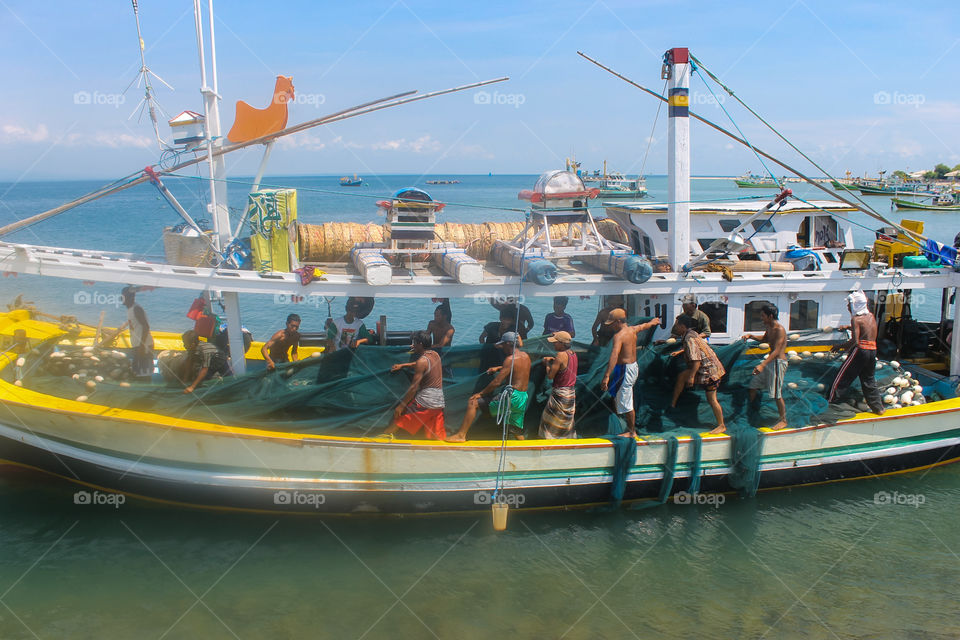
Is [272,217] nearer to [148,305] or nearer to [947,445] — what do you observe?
[947,445]

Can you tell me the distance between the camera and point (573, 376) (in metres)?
7.90

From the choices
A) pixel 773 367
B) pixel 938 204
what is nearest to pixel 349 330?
pixel 773 367

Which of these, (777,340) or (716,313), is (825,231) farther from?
(777,340)

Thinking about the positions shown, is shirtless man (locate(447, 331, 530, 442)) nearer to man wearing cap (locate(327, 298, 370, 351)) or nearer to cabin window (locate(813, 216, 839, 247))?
man wearing cap (locate(327, 298, 370, 351))

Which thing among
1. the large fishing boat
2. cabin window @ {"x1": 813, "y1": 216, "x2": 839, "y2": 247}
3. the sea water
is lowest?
the sea water

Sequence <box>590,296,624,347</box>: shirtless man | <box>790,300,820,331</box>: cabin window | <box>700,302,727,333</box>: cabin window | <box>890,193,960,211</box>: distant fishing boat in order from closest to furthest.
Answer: <box>590,296,624,347</box>: shirtless man, <box>700,302,727,333</box>: cabin window, <box>790,300,820,331</box>: cabin window, <box>890,193,960,211</box>: distant fishing boat

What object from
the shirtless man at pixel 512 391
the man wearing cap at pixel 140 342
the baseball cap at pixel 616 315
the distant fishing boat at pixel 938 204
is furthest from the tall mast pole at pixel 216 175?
the distant fishing boat at pixel 938 204

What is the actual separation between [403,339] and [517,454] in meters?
3.57

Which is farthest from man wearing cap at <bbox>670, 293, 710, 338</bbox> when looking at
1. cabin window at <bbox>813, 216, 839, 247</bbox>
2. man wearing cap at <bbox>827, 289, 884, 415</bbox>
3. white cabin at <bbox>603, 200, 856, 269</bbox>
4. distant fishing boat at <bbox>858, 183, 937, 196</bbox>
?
distant fishing boat at <bbox>858, 183, 937, 196</bbox>

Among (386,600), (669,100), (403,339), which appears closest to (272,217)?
(403,339)

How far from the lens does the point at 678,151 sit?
9.09 metres

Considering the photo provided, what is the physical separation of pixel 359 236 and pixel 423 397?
123 inches

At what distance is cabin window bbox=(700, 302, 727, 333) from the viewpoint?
9.81m

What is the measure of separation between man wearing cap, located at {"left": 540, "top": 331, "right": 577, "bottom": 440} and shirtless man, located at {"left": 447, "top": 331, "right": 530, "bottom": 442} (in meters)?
0.32
